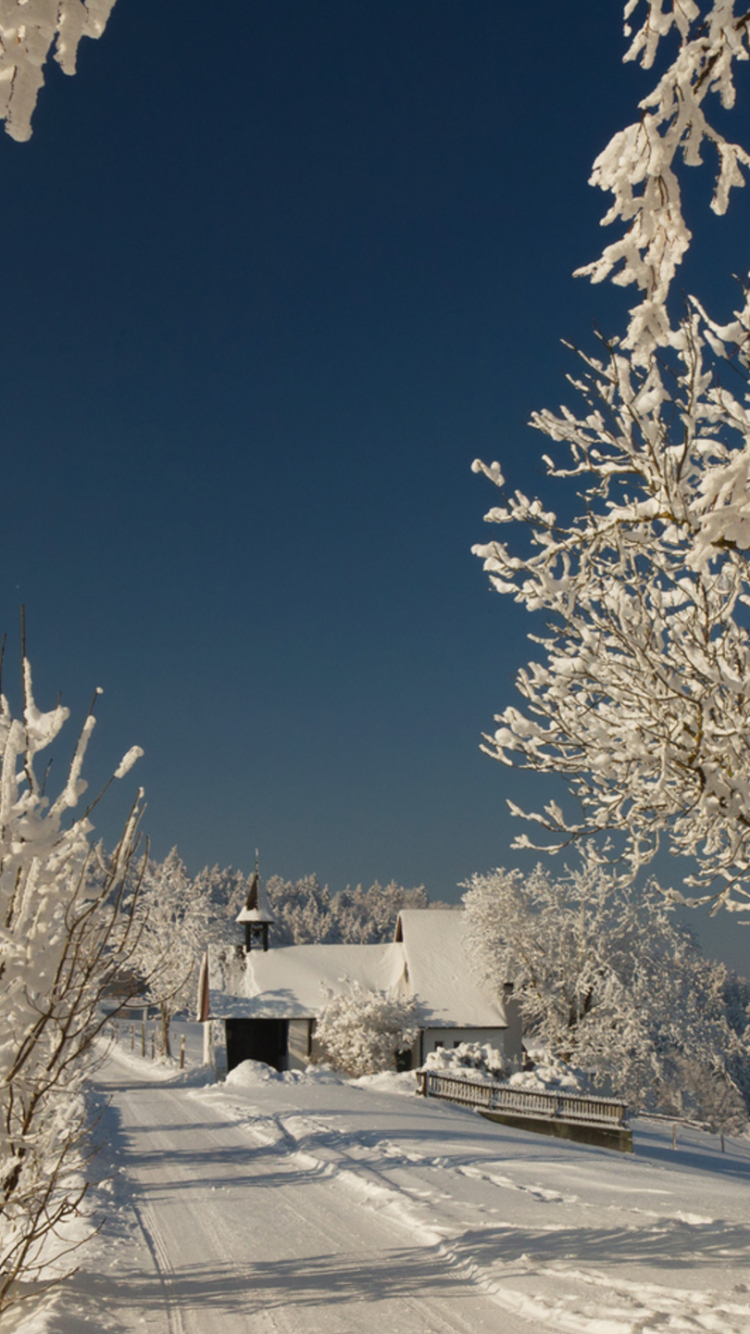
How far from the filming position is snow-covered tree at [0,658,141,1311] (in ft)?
15.6

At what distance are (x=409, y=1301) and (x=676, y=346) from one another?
7.38 m

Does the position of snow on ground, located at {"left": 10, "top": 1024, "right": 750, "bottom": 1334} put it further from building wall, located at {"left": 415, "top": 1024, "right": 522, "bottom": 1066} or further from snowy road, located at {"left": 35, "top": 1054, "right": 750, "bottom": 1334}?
building wall, located at {"left": 415, "top": 1024, "right": 522, "bottom": 1066}

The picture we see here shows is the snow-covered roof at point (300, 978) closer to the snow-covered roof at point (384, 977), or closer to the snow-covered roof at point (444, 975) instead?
the snow-covered roof at point (384, 977)

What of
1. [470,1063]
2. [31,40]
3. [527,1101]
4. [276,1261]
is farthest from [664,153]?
[470,1063]

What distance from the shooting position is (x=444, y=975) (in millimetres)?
38844

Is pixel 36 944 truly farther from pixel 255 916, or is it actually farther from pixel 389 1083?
pixel 255 916

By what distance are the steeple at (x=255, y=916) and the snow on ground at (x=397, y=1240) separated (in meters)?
28.7

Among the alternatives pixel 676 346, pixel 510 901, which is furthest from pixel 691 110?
→ pixel 510 901

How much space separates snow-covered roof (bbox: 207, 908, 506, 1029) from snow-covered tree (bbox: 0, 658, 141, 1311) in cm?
3275

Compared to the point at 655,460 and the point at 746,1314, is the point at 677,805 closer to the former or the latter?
the point at 655,460

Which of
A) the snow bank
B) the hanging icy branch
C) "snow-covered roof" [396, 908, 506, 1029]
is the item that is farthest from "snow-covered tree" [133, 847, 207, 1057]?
the hanging icy branch

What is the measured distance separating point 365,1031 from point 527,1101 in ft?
37.6

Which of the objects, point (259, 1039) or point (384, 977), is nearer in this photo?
point (259, 1039)

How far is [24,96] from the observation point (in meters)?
2.11
